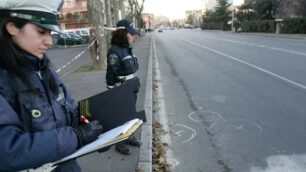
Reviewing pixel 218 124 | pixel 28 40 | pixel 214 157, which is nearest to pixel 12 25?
pixel 28 40

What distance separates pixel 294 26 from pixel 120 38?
126ft

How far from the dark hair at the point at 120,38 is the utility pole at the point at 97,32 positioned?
31.5 feet

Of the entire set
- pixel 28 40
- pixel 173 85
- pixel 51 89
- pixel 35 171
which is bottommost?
pixel 173 85

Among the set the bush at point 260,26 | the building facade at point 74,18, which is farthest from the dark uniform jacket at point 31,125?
the building facade at point 74,18

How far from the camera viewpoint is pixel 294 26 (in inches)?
1550

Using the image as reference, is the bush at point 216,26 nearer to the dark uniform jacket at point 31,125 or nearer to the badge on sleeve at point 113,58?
the badge on sleeve at point 113,58

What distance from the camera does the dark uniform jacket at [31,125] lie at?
1591 mm

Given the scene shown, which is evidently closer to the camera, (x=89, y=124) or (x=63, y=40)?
(x=89, y=124)

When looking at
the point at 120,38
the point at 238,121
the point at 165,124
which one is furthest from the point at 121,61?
the point at 238,121

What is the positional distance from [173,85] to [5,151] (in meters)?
9.25

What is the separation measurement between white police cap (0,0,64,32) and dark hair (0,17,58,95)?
0.03m

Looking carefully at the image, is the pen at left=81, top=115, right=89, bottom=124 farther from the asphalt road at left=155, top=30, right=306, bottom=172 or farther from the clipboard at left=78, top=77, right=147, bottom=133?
the asphalt road at left=155, top=30, right=306, bottom=172

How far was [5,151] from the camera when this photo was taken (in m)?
1.57

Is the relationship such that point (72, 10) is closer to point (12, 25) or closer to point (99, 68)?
point (99, 68)
